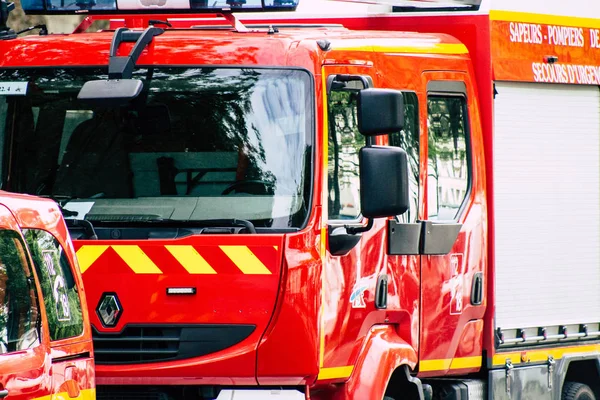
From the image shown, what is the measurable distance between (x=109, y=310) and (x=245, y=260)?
→ 0.77 meters

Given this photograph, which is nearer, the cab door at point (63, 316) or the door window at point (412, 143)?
the cab door at point (63, 316)

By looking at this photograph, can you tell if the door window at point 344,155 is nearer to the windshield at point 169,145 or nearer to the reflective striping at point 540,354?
the windshield at point 169,145

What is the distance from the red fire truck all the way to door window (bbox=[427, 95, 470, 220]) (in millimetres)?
14

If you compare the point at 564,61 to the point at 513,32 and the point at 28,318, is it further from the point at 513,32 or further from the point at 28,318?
the point at 28,318

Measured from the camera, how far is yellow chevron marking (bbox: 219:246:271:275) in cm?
772

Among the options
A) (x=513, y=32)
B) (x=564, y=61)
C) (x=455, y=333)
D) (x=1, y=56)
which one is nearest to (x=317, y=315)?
(x=455, y=333)

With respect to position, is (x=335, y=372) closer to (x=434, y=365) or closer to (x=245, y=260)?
(x=245, y=260)

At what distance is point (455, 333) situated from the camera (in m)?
9.31

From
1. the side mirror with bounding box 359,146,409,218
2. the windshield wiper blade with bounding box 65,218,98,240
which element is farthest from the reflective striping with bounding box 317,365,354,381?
the windshield wiper blade with bounding box 65,218,98,240

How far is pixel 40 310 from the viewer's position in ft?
19.3

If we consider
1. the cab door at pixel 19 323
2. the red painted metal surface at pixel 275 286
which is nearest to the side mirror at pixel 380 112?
the red painted metal surface at pixel 275 286

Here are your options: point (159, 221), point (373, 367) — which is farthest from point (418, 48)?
point (159, 221)

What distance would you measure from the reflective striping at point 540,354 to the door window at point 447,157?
45.0 inches

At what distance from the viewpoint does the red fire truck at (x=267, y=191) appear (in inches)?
306
